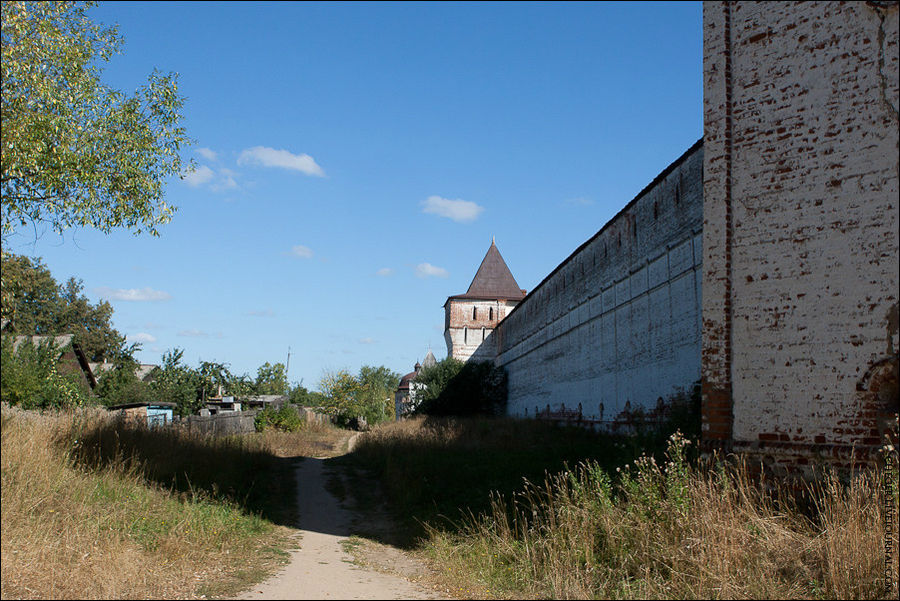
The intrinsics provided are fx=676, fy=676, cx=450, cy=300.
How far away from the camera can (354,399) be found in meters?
53.8

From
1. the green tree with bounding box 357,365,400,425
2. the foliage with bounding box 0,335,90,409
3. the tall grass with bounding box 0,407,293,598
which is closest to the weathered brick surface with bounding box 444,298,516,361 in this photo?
the green tree with bounding box 357,365,400,425

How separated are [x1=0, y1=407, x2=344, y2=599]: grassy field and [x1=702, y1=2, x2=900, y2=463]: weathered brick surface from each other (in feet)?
19.4

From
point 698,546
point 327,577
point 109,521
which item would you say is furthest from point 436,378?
point 698,546

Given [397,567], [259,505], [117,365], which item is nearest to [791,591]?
[397,567]

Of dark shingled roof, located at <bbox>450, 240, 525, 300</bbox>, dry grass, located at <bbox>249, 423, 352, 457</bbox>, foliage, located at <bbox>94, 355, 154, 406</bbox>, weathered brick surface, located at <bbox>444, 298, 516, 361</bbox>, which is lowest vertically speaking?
dry grass, located at <bbox>249, 423, 352, 457</bbox>

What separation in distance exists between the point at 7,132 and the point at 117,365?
2752 cm

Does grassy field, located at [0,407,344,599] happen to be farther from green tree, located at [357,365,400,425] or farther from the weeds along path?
green tree, located at [357,365,400,425]

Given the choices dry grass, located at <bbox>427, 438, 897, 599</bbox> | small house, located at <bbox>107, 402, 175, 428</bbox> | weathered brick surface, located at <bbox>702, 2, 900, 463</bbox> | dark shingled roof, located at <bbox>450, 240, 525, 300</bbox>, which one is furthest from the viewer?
dark shingled roof, located at <bbox>450, 240, 525, 300</bbox>

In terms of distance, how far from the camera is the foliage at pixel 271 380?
57.4 metres

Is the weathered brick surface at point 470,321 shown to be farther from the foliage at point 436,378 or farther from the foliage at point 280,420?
the foliage at point 280,420

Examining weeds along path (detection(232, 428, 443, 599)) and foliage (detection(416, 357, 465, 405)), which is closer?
weeds along path (detection(232, 428, 443, 599))

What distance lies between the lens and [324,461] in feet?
67.8

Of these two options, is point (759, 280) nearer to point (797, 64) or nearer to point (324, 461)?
point (797, 64)

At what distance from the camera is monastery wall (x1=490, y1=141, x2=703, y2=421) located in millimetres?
13742
